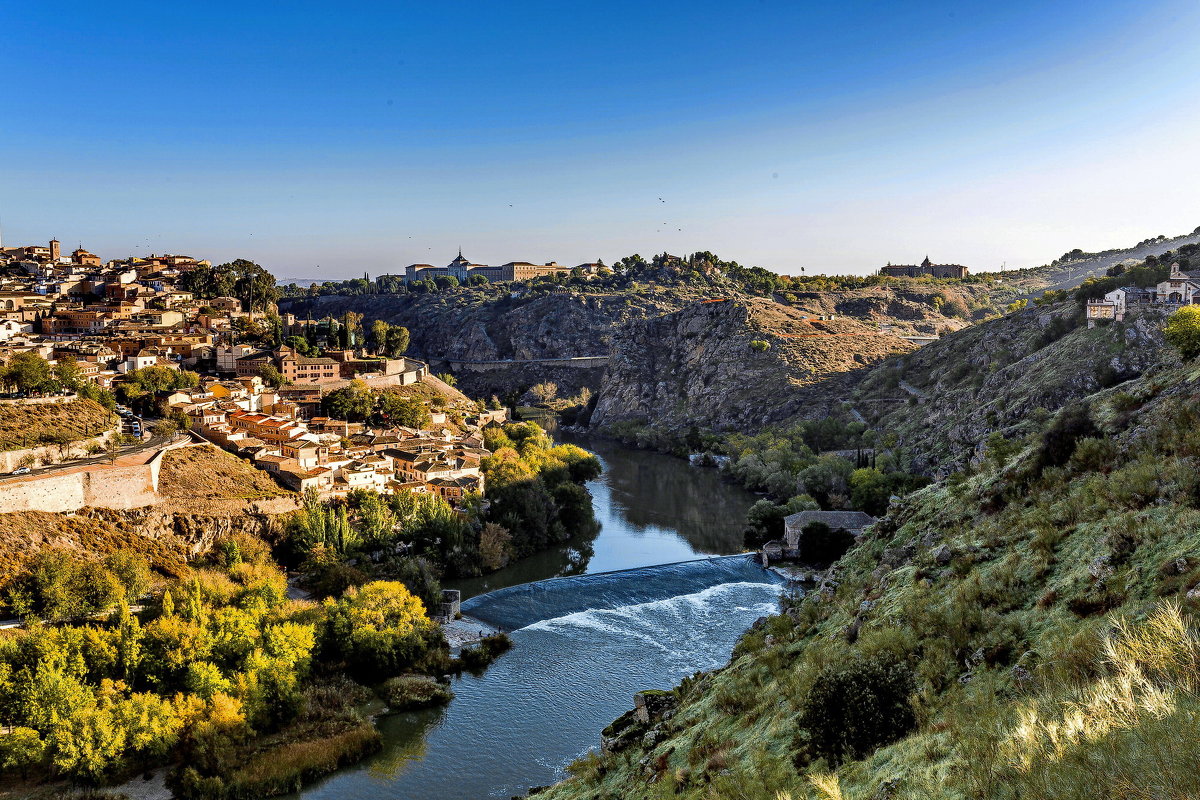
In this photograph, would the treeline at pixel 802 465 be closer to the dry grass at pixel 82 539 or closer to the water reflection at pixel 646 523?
the water reflection at pixel 646 523

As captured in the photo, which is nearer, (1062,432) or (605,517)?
(1062,432)

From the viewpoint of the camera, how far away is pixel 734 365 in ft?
221

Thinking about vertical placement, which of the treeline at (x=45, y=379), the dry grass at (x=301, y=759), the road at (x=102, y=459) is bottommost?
the dry grass at (x=301, y=759)

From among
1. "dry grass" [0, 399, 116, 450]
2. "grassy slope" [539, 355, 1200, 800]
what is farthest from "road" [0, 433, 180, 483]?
"grassy slope" [539, 355, 1200, 800]

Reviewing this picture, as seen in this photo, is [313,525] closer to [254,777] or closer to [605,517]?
[254,777]

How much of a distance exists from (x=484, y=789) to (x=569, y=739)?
231cm

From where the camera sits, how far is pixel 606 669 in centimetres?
2095

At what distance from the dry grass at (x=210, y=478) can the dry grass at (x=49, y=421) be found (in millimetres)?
3614

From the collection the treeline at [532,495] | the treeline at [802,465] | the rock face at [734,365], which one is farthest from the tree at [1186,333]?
the rock face at [734,365]

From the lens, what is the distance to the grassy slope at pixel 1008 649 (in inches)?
164

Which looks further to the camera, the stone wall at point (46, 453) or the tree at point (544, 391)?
the tree at point (544, 391)

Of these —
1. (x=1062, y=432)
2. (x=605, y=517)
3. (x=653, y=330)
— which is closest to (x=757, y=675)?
(x=1062, y=432)

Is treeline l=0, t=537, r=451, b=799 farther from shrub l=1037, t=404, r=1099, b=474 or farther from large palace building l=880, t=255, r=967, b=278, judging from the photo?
large palace building l=880, t=255, r=967, b=278

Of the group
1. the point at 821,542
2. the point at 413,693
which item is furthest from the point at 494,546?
the point at 821,542
